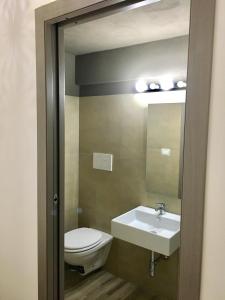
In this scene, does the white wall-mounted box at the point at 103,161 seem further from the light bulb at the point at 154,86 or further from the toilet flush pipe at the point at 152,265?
the toilet flush pipe at the point at 152,265

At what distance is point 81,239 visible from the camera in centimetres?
254

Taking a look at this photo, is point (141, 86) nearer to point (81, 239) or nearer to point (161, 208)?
point (161, 208)

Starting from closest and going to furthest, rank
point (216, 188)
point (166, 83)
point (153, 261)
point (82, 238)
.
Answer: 1. point (216, 188)
2. point (166, 83)
3. point (153, 261)
4. point (82, 238)

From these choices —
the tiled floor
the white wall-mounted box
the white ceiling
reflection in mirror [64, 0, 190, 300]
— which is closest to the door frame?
the white ceiling

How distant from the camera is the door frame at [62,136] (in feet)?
2.84

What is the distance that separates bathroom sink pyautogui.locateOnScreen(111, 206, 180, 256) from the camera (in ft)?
6.43

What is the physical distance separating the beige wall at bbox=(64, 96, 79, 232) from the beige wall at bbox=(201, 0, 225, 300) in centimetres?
191

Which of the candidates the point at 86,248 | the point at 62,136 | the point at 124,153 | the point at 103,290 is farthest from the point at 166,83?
the point at 103,290

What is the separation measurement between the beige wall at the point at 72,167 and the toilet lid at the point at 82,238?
9 centimetres

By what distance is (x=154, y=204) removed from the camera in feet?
7.76

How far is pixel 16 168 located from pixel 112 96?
52.3 inches

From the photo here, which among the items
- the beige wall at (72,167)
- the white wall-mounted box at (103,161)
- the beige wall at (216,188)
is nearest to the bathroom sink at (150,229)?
the white wall-mounted box at (103,161)

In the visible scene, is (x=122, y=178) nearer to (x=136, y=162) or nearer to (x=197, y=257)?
(x=136, y=162)

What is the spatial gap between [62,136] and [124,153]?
1152mm
